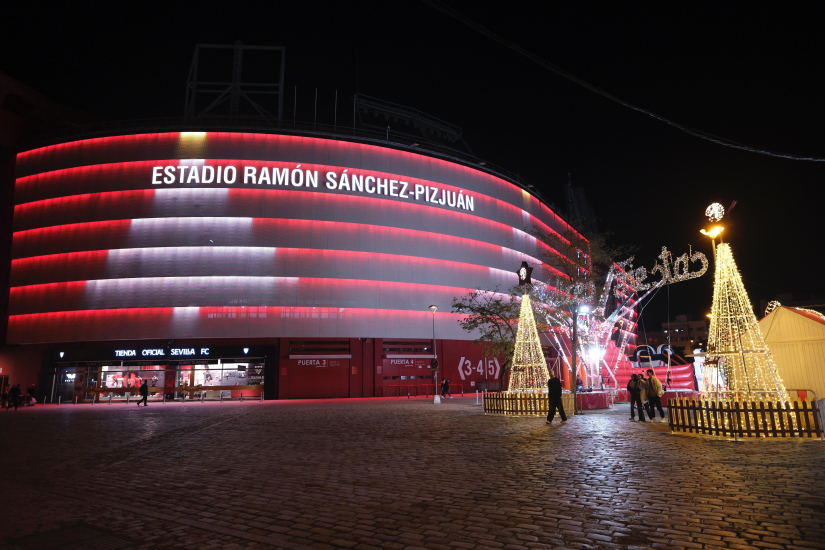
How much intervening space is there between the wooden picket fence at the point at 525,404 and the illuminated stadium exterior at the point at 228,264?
1921 cm

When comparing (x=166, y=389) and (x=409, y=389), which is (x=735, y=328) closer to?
(x=409, y=389)

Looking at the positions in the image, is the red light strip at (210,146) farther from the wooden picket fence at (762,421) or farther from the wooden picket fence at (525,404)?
the wooden picket fence at (762,421)

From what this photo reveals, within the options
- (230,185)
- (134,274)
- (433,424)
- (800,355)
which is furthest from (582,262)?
(134,274)

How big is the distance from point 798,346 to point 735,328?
21.7 feet

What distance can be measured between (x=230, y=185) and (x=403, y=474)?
33981 millimetres

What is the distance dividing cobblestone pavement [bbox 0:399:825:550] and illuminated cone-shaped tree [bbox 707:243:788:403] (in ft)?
11.6

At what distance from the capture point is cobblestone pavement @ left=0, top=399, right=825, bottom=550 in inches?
201

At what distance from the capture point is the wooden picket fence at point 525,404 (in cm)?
1934

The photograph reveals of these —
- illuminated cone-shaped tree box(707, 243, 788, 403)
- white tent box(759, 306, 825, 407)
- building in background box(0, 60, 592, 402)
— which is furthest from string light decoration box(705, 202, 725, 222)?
building in background box(0, 60, 592, 402)

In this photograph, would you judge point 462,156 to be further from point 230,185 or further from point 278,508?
point 278,508

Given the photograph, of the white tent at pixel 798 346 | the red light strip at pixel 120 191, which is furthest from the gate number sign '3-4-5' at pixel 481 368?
the white tent at pixel 798 346

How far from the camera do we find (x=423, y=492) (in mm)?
7027

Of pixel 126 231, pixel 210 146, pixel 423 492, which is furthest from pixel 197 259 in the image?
pixel 423 492

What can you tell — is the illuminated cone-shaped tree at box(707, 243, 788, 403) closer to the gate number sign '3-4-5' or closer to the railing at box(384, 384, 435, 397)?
the railing at box(384, 384, 435, 397)
